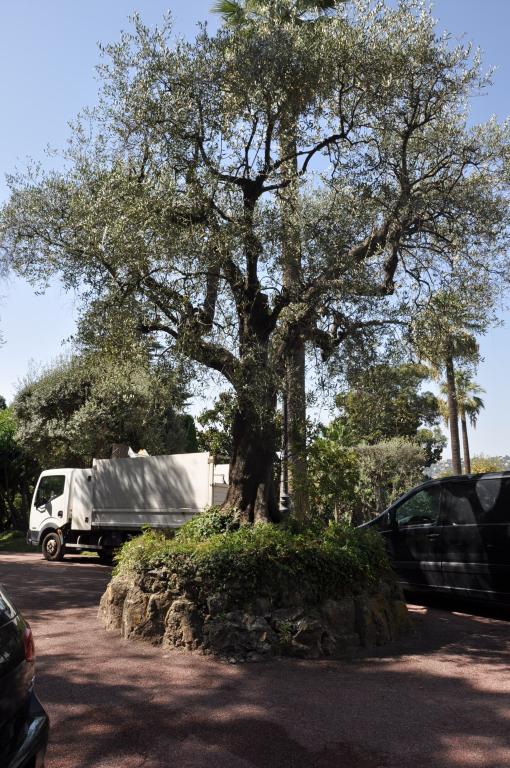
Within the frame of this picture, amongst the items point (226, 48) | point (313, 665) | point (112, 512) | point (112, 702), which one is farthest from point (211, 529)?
point (112, 512)

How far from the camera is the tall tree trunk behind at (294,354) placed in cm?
886

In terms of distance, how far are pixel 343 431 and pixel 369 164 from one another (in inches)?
478

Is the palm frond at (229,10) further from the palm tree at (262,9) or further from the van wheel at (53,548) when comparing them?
the van wheel at (53,548)

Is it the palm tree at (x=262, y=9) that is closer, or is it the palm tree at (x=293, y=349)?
the palm tree at (x=293, y=349)

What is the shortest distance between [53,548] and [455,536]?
1207cm

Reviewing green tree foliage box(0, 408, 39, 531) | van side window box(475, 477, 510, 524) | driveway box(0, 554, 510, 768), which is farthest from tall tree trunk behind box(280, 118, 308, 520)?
green tree foliage box(0, 408, 39, 531)

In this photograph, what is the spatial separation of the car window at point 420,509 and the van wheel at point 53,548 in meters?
10.7

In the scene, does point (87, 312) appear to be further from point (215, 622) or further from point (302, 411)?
point (215, 622)

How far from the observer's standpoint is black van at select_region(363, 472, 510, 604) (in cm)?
895

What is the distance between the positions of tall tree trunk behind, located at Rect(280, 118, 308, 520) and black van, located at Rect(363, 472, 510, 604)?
1680mm

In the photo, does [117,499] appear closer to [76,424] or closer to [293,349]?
[76,424]

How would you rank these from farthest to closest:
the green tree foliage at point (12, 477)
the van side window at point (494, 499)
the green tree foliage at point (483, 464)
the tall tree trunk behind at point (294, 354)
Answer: the green tree foliage at point (483, 464)
the green tree foliage at point (12, 477)
the van side window at point (494, 499)
the tall tree trunk behind at point (294, 354)

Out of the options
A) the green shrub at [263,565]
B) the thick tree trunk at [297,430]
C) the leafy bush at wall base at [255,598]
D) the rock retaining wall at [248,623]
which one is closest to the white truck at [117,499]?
the thick tree trunk at [297,430]

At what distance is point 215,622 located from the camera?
6789mm
